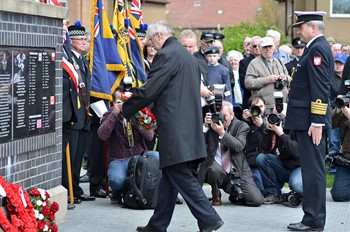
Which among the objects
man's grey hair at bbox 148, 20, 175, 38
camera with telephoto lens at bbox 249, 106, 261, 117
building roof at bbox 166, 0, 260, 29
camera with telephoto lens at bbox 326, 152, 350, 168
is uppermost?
building roof at bbox 166, 0, 260, 29

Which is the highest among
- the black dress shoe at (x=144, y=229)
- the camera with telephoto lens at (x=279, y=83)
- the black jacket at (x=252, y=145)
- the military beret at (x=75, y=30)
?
the military beret at (x=75, y=30)

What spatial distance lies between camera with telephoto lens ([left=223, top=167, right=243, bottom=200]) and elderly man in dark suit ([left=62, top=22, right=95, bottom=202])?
1.77 meters

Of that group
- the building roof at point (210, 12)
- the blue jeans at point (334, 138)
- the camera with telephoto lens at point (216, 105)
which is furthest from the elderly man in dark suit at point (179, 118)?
the building roof at point (210, 12)

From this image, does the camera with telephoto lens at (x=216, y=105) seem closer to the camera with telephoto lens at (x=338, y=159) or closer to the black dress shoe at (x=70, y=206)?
the camera with telephoto lens at (x=338, y=159)

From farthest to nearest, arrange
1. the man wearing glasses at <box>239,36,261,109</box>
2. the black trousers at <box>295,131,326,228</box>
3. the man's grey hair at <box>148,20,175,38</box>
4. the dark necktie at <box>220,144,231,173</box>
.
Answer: the man wearing glasses at <box>239,36,261,109</box> < the dark necktie at <box>220,144,231,173</box> < the black trousers at <box>295,131,326,228</box> < the man's grey hair at <box>148,20,175,38</box>

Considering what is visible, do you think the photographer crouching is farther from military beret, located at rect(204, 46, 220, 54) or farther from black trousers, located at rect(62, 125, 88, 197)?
black trousers, located at rect(62, 125, 88, 197)

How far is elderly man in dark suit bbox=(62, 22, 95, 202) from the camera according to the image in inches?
440

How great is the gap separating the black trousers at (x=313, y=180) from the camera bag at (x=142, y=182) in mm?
2042

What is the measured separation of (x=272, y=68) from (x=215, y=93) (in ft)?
9.72

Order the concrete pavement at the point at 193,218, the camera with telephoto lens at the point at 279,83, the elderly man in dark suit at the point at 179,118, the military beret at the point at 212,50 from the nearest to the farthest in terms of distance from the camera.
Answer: the elderly man in dark suit at the point at 179,118
the concrete pavement at the point at 193,218
the military beret at the point at 212,50
the camera with telephoto lens at the point at 279,83

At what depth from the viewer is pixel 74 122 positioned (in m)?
11.3

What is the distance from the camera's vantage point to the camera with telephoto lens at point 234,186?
37.4 feet

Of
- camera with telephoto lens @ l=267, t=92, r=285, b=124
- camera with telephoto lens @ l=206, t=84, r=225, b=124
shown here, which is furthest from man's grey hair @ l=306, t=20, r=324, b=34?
camera with telephoto lens @ l=206, t=84, r=225, b=124

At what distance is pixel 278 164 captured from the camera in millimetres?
11797
